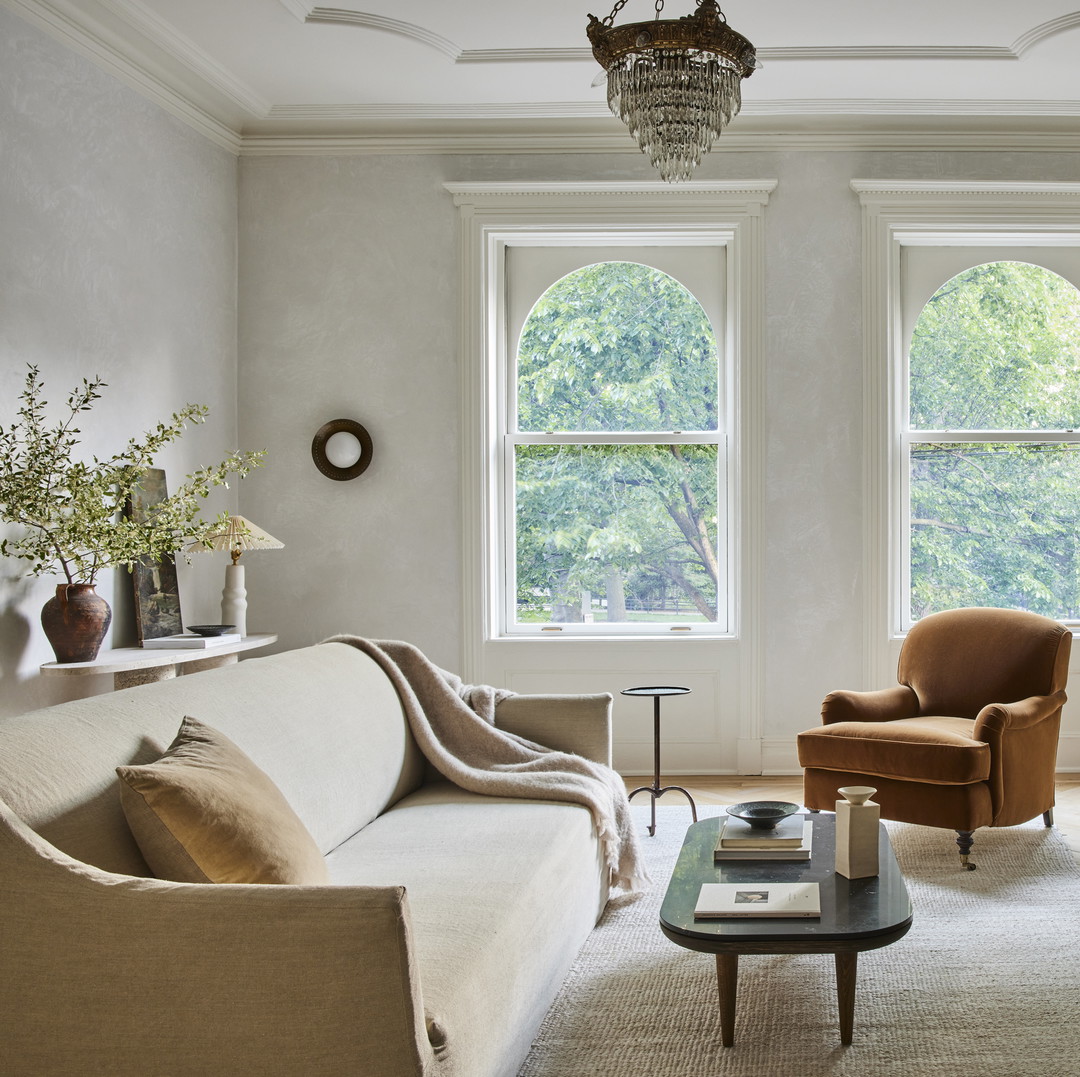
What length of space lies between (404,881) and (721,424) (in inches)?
133

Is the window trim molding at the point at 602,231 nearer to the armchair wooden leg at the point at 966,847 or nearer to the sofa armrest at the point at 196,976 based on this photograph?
the armchair wooden leg at the point at 966,847

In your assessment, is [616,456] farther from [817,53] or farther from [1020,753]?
[1020,753]

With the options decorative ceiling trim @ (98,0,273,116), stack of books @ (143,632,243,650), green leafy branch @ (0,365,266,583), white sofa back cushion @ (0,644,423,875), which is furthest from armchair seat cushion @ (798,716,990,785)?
decorative ceiling trim @ (98,0,273,116)

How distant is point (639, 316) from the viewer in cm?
521

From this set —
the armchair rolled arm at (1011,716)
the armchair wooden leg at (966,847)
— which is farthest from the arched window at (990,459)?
the armchair wooden leg at (966,847)

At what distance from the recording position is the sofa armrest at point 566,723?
136 inches

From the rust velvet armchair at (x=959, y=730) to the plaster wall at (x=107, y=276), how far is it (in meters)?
2.66

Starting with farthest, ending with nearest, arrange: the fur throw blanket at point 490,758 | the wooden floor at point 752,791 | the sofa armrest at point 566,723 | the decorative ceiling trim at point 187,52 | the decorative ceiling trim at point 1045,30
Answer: the wooden floor at point 752,791, the decorative ceiling trim at point 1045,30, the decorative ceiling trim at point 187,52, the sofa armrest at point 566,723, the fur throw blanket at point 490,758

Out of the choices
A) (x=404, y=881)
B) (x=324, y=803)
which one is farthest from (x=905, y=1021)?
(x=324, y=803)

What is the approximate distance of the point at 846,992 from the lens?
7.72 feet

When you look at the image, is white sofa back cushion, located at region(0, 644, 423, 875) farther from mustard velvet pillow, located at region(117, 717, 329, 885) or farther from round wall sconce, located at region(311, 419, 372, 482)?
round wall sconce, located at region(311, 419, 372, 482)

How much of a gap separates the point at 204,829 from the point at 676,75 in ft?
6.61

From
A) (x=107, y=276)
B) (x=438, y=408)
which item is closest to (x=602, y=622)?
(x=438, y=408)

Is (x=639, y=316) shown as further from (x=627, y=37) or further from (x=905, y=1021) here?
(x=905, y=1021)
